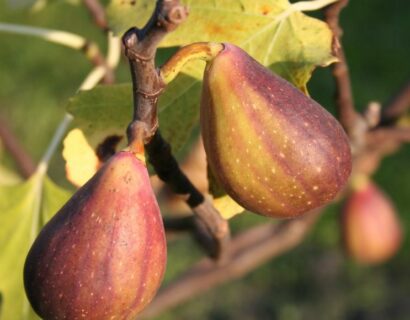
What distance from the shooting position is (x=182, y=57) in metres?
0.74

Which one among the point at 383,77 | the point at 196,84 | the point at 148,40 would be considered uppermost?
the point at 148,40

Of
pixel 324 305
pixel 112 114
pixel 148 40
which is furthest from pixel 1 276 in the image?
pixel 324 305

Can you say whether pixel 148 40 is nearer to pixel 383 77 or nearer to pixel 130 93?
pixel 130 93

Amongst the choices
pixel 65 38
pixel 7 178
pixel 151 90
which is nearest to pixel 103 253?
pixel 151 90

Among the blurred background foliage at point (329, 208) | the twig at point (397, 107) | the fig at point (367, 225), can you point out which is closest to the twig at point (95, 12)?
the twig at point (397, 107)

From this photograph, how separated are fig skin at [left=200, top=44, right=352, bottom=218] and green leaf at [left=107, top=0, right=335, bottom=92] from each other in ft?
0.50

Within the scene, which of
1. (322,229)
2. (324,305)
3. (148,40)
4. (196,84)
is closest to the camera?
(148,40)

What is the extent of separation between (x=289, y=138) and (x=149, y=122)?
0.38ft

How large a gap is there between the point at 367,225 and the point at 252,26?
1145 millimetres

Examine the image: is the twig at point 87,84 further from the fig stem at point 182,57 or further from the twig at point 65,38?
the fig stem at point 182,57

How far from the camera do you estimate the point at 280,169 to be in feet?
2.49

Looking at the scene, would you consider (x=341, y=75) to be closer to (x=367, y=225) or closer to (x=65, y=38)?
(x=65, y=38)

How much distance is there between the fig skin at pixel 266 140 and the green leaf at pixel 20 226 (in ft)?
1.31

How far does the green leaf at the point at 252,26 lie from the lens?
0.93m
